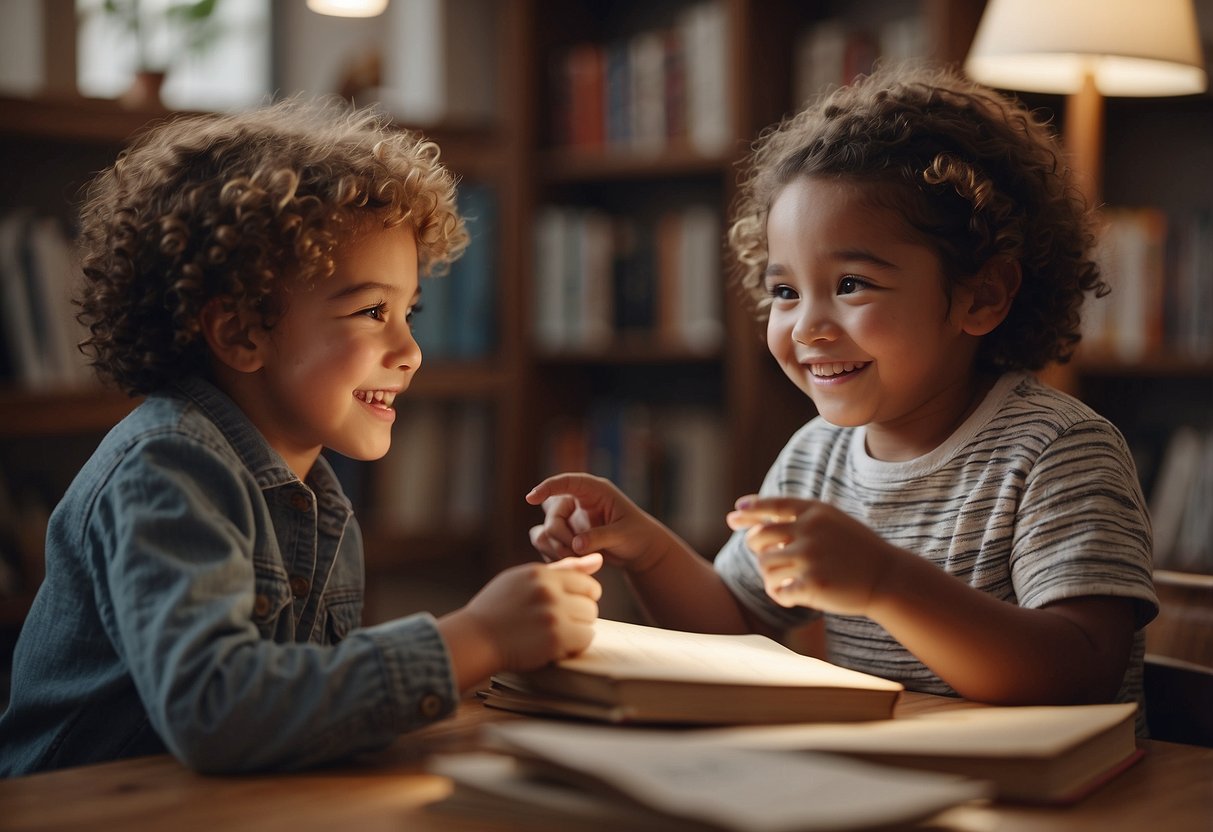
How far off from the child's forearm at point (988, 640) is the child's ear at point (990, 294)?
1.13 feet

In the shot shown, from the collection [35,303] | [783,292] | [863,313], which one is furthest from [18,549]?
[863,313]

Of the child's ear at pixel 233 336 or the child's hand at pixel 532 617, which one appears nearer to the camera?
the child's hand at pixel 532 617

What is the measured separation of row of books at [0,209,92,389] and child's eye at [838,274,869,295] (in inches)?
61.8

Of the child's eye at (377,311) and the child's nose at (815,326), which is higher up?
the child's eye at (377,311)

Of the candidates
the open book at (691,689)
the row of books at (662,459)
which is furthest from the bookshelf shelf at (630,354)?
the open book at (691,689)

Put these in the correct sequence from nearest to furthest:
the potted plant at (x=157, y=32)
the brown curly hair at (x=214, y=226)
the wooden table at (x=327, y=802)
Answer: the wooden table at (x=327, y=802)
the brown curly hair at (x=214, y=226)
the potted plant at (x=157, y=32)

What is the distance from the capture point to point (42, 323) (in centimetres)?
227

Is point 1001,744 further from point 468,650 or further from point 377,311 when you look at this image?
point 377,311

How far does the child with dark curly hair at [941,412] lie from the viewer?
98 cm

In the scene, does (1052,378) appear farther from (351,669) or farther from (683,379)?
(351,669)

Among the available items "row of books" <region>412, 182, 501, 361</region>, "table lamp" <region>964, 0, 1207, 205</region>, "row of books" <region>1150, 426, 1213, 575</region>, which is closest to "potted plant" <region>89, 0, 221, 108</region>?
"row of books" <region>412, 182, 501, 361</region>

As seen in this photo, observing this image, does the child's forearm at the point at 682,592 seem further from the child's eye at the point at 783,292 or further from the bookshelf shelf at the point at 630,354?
the bookshelf shelf at the point at 630,354

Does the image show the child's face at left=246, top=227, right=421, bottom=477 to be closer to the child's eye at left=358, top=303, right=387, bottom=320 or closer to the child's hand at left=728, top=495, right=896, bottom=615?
the child's eye at left=358, top=303, right=387, bottom=320

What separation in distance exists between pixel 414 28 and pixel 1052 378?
1.80 metres
